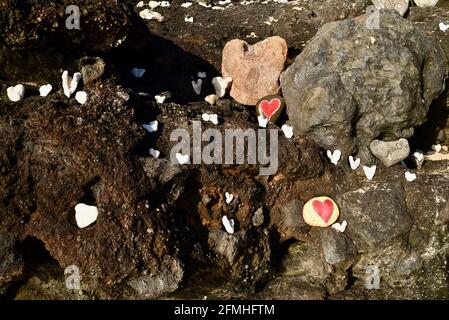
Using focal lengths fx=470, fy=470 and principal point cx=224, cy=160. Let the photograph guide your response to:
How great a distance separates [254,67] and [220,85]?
41 centimetres

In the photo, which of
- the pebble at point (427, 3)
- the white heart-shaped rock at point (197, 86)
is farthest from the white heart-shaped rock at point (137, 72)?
the pebble at point (427, 3)

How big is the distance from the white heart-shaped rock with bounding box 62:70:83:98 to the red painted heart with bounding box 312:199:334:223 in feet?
7.18

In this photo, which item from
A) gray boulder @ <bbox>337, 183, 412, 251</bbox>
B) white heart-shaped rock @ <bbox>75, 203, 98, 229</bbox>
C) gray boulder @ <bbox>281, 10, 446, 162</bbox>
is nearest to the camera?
Answer: white heart-shaped rock @ <bbox>75, 203, 98, 229</bbox>

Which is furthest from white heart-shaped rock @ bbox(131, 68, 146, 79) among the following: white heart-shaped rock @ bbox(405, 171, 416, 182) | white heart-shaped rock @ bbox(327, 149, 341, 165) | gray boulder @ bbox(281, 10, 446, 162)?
white heart-shaped rock @ bbox(405, 171, 416, 182)

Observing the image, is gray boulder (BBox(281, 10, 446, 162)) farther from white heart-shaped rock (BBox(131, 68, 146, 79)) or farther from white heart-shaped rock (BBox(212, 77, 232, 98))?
white heart-shaped rock (BBox(131, 68, 146, 79))

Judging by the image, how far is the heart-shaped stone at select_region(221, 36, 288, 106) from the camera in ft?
15.8

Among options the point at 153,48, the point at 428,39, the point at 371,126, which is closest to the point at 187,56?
the point at 153,48

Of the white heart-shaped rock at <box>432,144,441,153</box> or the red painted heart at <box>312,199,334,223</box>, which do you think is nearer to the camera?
the red painted heart at <box>312,199,334,223</box>

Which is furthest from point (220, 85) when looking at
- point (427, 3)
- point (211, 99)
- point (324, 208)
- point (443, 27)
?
point (427, 3)

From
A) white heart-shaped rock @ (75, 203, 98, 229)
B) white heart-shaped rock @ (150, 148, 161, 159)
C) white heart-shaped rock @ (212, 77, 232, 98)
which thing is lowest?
white heart-shaped rock @ (75, 203, 98, 229)

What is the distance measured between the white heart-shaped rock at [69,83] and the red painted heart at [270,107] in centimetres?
178

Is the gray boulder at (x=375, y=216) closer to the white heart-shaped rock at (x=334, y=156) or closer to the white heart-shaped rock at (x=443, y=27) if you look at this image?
the white heart-shaped rock at (x=334, y=156)

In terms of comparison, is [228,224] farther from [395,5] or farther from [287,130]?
[395,5]

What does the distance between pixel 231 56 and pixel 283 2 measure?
158 centimetres
